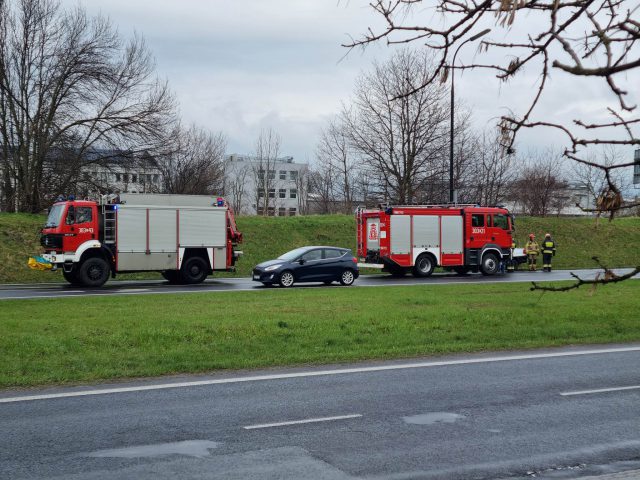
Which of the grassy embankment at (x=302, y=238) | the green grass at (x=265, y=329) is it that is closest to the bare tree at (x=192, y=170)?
the grassy embankment at (x=302, y=238)

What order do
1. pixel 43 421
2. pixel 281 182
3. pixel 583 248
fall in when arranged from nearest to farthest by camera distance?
1. pixel 43 421
2. pixel 583 248
3. pixel 281 182

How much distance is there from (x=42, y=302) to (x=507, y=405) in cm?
1349

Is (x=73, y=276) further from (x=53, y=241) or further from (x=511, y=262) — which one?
(x=511, y=262)

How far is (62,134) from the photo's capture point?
121 feet

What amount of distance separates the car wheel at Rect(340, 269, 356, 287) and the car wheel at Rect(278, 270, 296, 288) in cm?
188

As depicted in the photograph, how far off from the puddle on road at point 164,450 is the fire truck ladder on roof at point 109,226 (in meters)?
20.5

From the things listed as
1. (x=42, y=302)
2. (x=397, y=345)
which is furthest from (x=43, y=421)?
(x=42, y=302)

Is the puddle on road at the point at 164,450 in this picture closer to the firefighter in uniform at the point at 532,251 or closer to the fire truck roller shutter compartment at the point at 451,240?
the fire truck roller shutter compartment at the point at 451,240

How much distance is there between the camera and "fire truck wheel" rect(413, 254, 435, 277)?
33.4 metres

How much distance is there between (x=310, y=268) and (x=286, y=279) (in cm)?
96

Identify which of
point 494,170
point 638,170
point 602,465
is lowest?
point 602,465

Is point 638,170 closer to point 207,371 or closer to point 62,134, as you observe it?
point 207,371

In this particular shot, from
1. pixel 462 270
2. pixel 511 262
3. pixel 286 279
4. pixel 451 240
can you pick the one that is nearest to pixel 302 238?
pixel 462 270

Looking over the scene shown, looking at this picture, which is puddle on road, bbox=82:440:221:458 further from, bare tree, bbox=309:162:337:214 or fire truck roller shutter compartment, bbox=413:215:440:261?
bare tree, bbox=309:162:337:214
